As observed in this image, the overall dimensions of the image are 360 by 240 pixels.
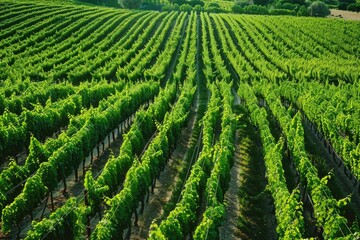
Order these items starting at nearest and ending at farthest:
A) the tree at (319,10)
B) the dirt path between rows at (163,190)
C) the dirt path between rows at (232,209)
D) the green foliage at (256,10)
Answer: the dirt path between rows at (232,209), the dirt path between rows at (163,190), the tree at (319,10), the green foliage at (256,10)

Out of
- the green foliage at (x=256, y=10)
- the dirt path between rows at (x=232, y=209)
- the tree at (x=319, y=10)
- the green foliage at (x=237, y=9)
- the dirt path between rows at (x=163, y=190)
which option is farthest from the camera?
the green foliage at (x=237, y=9)

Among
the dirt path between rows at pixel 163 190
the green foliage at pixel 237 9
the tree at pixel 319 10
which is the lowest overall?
the green foliage at pixel 237 9

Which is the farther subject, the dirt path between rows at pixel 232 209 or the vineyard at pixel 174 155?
the dirt path between rows at pixel 232 209

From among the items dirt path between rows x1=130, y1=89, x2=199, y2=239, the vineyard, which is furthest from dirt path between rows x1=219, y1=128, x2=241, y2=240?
dirt path between rows x1=130, y1=89, x2=199, y2=239

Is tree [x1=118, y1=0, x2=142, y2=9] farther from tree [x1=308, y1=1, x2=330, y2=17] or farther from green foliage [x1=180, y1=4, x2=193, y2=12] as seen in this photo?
tree [x1=308, y1=1, x2=330, y2=17]

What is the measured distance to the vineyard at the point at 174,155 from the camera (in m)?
14.6

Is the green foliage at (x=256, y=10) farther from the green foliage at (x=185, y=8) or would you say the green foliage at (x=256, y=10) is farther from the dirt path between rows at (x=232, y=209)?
the dirt path between rows at (x=232, y=209)

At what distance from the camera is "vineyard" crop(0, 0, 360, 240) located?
14.6 metres

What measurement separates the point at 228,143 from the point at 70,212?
31.5ft

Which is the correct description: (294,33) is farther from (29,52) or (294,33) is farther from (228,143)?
(228,143)

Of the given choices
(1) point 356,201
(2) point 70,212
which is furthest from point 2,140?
(1) point 356,201

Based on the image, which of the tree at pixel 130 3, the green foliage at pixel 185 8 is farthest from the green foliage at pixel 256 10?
the tree at pixel 130 3

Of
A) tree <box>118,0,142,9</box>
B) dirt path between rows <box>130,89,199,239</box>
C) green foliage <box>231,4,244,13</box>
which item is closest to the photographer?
dirt path between rows <box>130,89,199,239</box>

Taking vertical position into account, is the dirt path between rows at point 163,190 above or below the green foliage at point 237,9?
above
